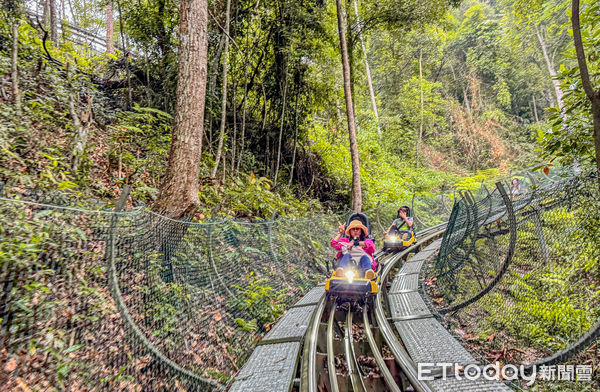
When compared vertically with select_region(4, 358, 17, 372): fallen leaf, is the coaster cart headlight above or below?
below

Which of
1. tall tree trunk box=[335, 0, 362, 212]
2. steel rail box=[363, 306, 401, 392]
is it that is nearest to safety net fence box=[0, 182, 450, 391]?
steel rail box=[363, 306, 401, 392]

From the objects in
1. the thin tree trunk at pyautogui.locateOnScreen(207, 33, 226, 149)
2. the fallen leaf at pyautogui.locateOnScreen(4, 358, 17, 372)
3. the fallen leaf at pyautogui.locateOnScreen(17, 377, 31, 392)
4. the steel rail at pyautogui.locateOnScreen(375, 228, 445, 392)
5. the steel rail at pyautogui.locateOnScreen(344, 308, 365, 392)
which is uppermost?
the thin tree trunk at pyautogui.locateOnScreen(207, 33, 226, 149)

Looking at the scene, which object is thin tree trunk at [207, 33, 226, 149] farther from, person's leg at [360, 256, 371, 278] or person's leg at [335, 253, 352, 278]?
person's leg at [360, 256, 371, 278]

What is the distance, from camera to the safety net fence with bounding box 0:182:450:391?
2.14m

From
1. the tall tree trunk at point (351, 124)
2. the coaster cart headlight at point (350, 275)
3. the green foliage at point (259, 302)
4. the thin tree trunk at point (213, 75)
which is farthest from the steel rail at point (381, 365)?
the thin tree trunk at point (213, 75)

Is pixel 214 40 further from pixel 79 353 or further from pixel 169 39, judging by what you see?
pixel 79 353

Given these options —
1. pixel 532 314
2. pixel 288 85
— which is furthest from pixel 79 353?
pixel 288 85

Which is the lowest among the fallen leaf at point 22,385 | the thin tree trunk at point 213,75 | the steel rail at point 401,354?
the steel rail at point 401,354

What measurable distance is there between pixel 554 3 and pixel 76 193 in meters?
10.6

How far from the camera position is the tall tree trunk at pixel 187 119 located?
4273 mm

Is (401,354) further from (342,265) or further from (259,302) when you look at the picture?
(259,302)

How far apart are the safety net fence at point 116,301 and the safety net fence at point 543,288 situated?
3205 mm

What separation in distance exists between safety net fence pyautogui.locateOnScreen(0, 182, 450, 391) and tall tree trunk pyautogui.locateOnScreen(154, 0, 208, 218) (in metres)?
0.55

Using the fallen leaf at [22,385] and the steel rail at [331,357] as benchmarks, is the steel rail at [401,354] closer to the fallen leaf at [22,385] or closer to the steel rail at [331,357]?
the steel rail at [331,357]
